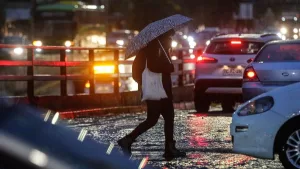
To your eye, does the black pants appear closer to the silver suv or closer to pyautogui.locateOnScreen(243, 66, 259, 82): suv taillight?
pyautogui.locateOnScreen(243, 66, 259, 82): suv taillight

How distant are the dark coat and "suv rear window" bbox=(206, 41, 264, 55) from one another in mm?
6820

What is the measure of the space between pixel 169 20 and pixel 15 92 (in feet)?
59.6

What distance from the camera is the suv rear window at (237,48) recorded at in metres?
17.8

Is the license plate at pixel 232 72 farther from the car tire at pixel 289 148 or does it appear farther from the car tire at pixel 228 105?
the car tire at pixel 289 148

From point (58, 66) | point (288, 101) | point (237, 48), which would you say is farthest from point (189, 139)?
point (58, 66)

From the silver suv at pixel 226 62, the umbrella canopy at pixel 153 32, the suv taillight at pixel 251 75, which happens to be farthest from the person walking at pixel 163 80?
the silver suv at pixel 226 62

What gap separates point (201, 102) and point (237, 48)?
155 cm

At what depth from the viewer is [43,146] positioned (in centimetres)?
436

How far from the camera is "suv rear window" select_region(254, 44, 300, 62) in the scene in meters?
14.2

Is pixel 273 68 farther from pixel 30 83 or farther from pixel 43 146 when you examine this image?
pixel 43 146

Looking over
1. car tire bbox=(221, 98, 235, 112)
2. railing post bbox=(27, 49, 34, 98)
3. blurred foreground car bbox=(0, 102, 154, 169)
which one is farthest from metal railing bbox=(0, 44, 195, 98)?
blurred foreground car bbox=(0, 102, 154, 169)

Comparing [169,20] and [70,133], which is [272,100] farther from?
[70,133]

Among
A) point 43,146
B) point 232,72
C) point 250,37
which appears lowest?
point 232,72

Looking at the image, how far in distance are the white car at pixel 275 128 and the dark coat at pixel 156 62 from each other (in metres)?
1.49
